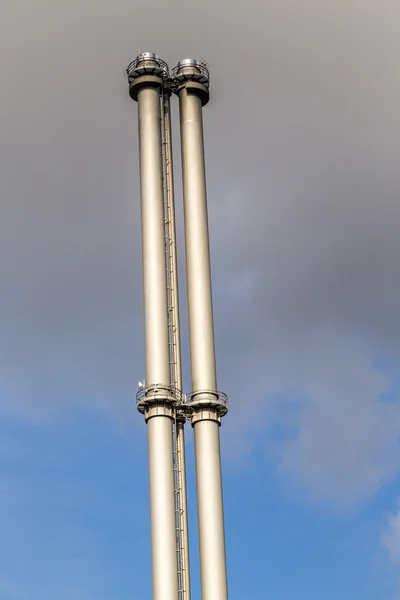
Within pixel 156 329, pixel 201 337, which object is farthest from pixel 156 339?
pixel 201 337

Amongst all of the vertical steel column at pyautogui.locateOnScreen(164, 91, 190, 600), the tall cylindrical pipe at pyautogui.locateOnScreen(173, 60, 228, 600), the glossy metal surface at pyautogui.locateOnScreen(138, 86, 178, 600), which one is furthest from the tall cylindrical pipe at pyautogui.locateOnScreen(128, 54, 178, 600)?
the tall cylindrical pipe at pyautogui.locateOnScreen(173, 60, 228, 600)

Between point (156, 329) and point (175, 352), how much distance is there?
2.47 m

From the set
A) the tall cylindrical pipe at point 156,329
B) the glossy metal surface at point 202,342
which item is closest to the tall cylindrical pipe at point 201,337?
the glossy metal surface at point 202,342

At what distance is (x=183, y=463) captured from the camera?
85562 mm

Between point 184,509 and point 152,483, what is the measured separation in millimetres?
2838

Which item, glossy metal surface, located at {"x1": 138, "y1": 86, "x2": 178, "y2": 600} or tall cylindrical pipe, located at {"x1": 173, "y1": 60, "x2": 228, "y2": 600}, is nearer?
glossy metal surface, located at {"x1": 138, "y1": 86, "x2": 178, "y2": 600}

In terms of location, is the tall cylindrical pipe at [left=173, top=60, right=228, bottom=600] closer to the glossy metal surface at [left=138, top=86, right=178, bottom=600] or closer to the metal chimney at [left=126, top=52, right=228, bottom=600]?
the metal chimney at [left=126, top=52, right=228, bottom=600]

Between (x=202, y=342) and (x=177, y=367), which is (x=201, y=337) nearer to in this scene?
(x=202, y=342)

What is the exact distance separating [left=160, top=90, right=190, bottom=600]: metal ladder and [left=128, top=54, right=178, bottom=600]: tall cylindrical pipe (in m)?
0.97

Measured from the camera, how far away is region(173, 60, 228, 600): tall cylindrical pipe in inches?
3253

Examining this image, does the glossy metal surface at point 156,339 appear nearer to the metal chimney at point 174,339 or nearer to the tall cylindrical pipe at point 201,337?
the metal chimney at point 174,339

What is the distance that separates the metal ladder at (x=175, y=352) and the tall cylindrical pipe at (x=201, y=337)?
0.97 meters

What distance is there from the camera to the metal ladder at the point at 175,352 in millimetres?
82688

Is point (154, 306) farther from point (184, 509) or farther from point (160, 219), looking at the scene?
point (184, 509)
